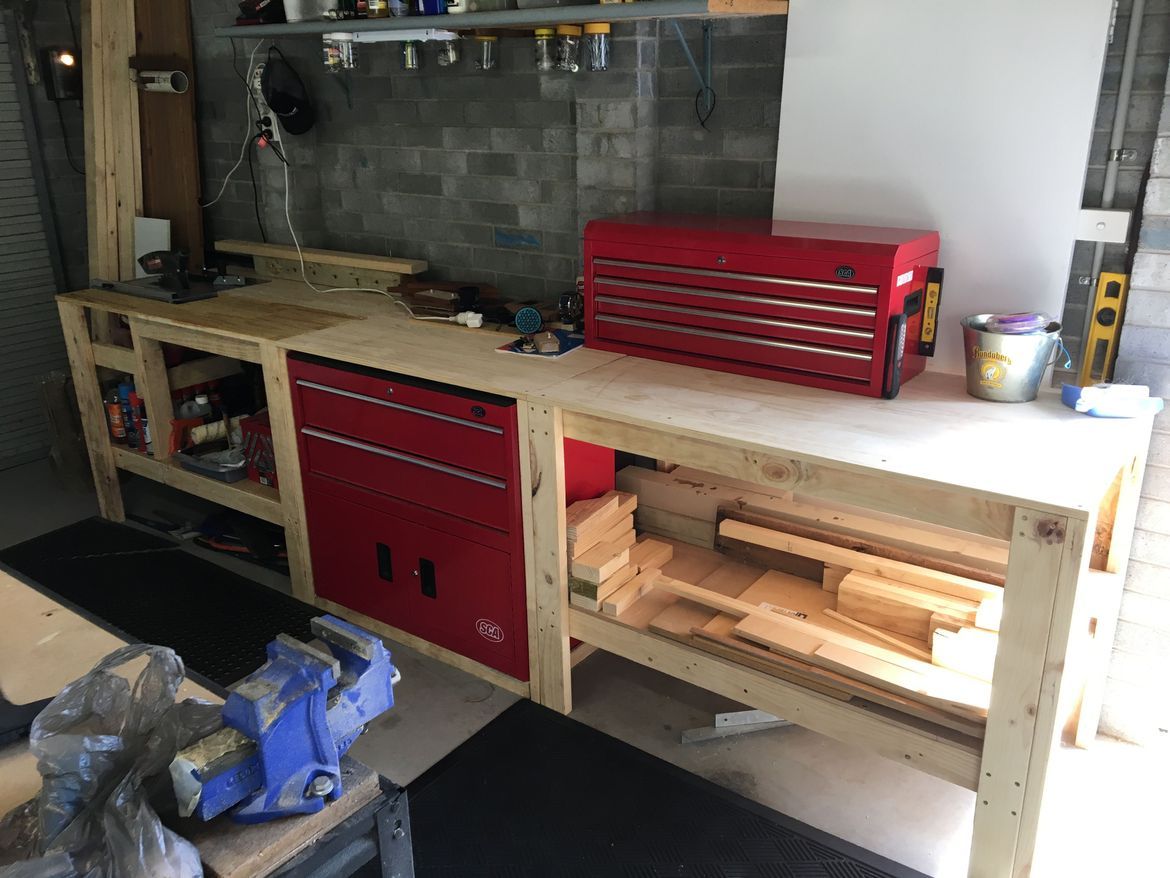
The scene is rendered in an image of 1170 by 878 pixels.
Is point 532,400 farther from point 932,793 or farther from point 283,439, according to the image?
point 932,793

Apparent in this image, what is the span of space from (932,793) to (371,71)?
2.82 meters

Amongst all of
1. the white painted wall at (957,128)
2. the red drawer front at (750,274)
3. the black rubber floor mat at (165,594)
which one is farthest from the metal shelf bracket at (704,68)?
the black rubber floor mat at (165,594)

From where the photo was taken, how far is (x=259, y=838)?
1.06 m

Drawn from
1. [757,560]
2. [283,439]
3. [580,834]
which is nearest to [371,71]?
[283,439]

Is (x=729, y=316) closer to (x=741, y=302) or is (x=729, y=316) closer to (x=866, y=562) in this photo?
(x=741, y=302)

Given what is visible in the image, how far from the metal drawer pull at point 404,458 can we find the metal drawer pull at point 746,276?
2.04 feet

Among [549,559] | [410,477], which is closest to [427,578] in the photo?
[410,477]

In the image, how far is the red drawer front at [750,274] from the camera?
2.03m

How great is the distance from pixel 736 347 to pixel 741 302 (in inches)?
4.4

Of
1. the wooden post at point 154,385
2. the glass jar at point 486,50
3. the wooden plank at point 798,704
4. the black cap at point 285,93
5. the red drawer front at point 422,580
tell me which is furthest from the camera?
the black cap at point 285,93

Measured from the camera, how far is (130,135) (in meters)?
3.70

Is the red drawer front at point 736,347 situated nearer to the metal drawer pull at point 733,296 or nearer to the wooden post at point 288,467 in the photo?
the metal drawer pull at point 733,296

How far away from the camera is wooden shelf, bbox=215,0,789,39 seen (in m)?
2.05

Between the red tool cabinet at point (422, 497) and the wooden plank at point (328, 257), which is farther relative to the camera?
the wooden plank at point (328, 257)
